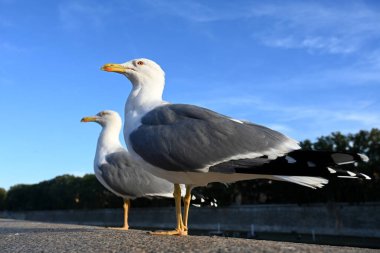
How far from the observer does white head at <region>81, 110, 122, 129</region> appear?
7.90 meters

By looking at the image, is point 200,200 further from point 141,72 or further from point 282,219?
point 282,219

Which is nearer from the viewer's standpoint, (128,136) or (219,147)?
(219,147)

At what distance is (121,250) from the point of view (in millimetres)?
3318

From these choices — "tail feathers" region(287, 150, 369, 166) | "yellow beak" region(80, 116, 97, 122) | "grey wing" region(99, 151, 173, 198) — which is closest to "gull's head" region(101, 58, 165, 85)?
"tail feathers" region(287, 150, 369, 166)

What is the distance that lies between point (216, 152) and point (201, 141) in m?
0.15

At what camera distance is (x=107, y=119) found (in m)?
7.98

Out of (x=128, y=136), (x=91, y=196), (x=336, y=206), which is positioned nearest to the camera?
(x=128, y=136)

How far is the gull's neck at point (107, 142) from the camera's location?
743 cm

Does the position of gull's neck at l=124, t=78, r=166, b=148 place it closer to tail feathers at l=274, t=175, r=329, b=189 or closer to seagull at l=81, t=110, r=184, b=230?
tail feathers at l=274, t=175, r=329, b=189

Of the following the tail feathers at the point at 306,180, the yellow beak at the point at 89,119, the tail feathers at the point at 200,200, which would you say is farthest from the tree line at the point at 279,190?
the tail feathers at the point at 306,180

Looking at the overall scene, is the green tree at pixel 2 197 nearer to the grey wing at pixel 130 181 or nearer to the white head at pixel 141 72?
the grey wing at pixel 130 181

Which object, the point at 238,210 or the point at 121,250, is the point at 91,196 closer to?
the point at 238,210

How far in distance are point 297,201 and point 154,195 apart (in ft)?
92.0

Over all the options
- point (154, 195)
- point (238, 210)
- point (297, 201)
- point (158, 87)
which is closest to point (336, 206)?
point (297, 201)
